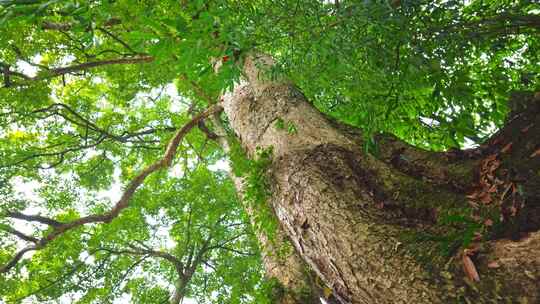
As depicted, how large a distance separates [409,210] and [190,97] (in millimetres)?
7226

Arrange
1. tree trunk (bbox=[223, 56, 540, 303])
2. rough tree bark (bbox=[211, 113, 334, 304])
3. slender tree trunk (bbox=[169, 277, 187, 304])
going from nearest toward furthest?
tree trunk (bbox=[223, 56, 540, 303]) < rough tree bark (bbox=[211, 113, 334, 304]) < slender tree trunk (bbox=[169, 277, 187, 304])

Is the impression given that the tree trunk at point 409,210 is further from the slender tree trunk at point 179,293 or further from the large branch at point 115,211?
the slender tree trunk at point 179,293

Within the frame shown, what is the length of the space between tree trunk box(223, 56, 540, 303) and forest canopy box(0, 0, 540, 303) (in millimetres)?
165

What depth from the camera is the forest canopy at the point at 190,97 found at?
1.75 meters

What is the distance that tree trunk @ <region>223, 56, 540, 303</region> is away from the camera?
1.04m

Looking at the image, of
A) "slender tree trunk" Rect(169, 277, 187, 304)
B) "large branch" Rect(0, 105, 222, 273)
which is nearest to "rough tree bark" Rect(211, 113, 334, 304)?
"large branch" Rect(0, 105, 222, 273)

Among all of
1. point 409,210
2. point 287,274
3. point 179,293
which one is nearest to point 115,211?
point 287,274

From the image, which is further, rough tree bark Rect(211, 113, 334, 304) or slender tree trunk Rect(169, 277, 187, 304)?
slender tree trunk Rect(169, 277, 187, 304)

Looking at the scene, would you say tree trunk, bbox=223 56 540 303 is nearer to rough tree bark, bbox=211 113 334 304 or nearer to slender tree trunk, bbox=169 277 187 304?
rough tree bark, bbox=211 113 334 304

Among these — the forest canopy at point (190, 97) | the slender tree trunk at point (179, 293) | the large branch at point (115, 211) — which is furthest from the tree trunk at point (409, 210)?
the slender tree trunk at point (179, 293)

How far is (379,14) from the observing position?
68.4 inches

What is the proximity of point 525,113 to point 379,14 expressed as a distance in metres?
0.79

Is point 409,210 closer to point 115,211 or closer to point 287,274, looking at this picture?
point 287,274

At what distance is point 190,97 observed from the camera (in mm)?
8109
